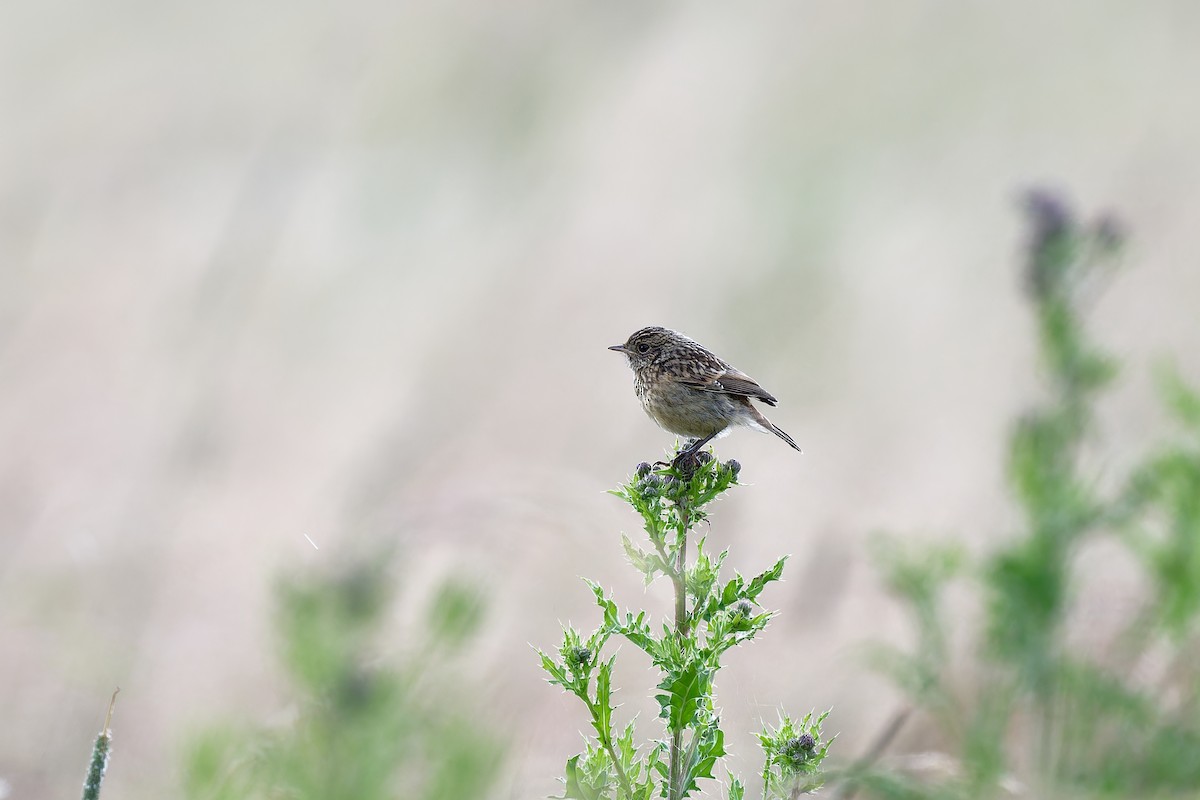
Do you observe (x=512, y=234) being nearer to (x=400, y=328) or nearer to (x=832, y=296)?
(x=400, y=328)

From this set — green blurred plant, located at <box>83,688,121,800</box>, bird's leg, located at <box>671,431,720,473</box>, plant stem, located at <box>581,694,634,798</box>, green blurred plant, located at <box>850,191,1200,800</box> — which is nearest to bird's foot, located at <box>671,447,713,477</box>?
bird's leg, located at <box>671,431,720,473</box>

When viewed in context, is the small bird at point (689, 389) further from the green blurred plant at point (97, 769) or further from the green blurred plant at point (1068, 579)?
the green blurred plant at point (97, 769)

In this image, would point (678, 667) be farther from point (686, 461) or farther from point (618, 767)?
point (686, 461)

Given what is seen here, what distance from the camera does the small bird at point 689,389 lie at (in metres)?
3.57

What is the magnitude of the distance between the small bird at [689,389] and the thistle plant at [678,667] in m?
1.30

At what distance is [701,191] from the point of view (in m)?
12.3

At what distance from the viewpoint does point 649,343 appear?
3799 millimetres

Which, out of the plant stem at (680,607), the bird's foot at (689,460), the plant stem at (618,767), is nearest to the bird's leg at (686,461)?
the bird's foot at (689,460)

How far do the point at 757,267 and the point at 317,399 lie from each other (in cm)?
401

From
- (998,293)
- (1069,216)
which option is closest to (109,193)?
(998,293)

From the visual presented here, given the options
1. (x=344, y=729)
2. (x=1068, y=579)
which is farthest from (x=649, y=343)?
(x=344, y=729)

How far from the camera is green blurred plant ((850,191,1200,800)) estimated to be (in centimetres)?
401

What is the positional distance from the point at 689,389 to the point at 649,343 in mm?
273

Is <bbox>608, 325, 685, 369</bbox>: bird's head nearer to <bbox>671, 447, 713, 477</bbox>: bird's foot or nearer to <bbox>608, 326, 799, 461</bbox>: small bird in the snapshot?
<bbox>608, 326, 799, 461</bbox>: small bird
